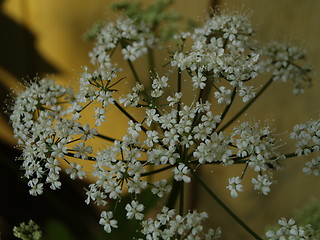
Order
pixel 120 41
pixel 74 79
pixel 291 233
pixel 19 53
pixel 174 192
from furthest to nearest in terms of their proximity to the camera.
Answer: pixel 19 53, pixel 74 79, pixel 120 41, pixel 174 192, pixel 291 233

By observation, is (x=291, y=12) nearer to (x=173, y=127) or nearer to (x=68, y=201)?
(x=173, y=127)

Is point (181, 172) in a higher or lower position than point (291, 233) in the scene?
higher

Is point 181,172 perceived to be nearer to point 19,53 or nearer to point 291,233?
point 291,233

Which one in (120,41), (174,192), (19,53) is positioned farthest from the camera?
(19,53)

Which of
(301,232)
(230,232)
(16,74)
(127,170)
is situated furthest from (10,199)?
(301,232)

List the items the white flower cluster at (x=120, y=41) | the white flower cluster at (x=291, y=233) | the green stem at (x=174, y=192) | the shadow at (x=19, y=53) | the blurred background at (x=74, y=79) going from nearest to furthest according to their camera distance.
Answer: the white flower cluster at (x=291, y=233) → the green stem at (x=174, y=192) → the white flower cluster at (x=120, y=41) → the blurred background at (x=74, y=79) → the shadow at (x=19, y=53)

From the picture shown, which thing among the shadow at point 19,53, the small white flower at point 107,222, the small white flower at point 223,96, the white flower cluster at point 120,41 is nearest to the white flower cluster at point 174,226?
the small white flower at point 107,222

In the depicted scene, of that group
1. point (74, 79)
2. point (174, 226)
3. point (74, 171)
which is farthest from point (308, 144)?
point (74, 79)

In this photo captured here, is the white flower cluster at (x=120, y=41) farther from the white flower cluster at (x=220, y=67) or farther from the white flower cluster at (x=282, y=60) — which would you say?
the white flower cluster at (x=282, y=60)

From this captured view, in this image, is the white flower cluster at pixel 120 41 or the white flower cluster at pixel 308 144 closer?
the white flower cluster at pixel 308 144

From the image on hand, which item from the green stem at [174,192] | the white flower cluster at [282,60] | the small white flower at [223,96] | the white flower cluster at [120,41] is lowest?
the green stem at [174,192]
